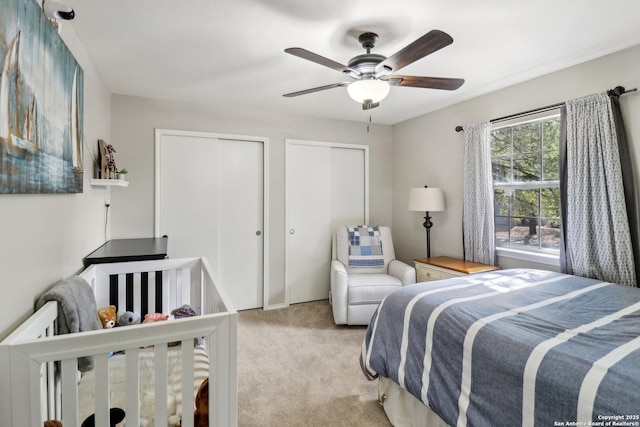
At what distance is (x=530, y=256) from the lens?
264 centimetres

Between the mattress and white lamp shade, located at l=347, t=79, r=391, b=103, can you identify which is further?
white lamp shade, located at l=347, t=79, r=391, b=103

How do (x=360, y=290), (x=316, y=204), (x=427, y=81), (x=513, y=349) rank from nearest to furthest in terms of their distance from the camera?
(x=513, y=349) < (x=427, y=81) < (x=360, y=290) < (x=316, y=204)

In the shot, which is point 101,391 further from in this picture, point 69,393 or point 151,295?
point 151,295

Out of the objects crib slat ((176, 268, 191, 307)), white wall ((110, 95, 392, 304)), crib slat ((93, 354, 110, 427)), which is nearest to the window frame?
white wall ((110, 95, 392, 304))

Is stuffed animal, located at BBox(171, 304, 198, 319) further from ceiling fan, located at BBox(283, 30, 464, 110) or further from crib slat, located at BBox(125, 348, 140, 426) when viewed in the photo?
ceiling fan, located at BBox(283, 30, 464, 110)

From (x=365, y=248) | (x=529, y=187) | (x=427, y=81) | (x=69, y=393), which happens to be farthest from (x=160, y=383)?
(x=529, y=187)

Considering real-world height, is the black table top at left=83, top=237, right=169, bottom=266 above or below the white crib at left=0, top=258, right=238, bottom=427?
above

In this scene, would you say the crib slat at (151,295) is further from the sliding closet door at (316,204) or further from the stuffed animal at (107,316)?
the sliding closet door at (316,204)

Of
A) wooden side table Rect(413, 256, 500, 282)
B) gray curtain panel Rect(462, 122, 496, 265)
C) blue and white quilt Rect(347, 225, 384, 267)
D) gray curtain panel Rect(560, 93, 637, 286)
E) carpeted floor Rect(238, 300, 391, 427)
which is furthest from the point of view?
blue and white quilt Rect(347, 225, 384, 267)

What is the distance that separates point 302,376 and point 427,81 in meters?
2.23

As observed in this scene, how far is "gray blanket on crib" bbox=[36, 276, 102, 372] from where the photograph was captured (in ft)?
4.15

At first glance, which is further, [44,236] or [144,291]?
[144,291]

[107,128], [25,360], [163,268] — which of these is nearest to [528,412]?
[25,360]

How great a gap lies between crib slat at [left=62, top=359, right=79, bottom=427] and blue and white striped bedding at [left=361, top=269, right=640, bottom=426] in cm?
140
